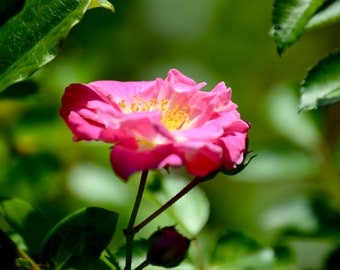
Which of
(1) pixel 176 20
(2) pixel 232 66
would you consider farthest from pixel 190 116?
(1) pixel 176 20

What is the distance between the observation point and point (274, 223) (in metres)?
1.31

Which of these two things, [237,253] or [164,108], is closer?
[164,108]

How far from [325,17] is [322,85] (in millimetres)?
88

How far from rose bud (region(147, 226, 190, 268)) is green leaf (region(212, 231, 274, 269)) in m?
0.32

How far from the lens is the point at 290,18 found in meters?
0.91

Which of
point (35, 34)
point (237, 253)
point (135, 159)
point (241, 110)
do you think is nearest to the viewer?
point (135, 159)

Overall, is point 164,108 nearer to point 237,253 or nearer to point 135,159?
point 135,159

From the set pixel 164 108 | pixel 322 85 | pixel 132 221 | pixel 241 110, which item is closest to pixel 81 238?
pixel 132 221

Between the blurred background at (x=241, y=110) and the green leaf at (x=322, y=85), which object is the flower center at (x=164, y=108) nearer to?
the green leaf at (x=322, y=85)

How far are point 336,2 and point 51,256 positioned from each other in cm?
49

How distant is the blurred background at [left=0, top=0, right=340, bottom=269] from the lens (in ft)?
4.64

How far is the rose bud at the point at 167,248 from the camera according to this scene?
810 millimetres

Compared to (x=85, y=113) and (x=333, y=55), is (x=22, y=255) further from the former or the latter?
(x=333, y=55)

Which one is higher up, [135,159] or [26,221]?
[135,159]
